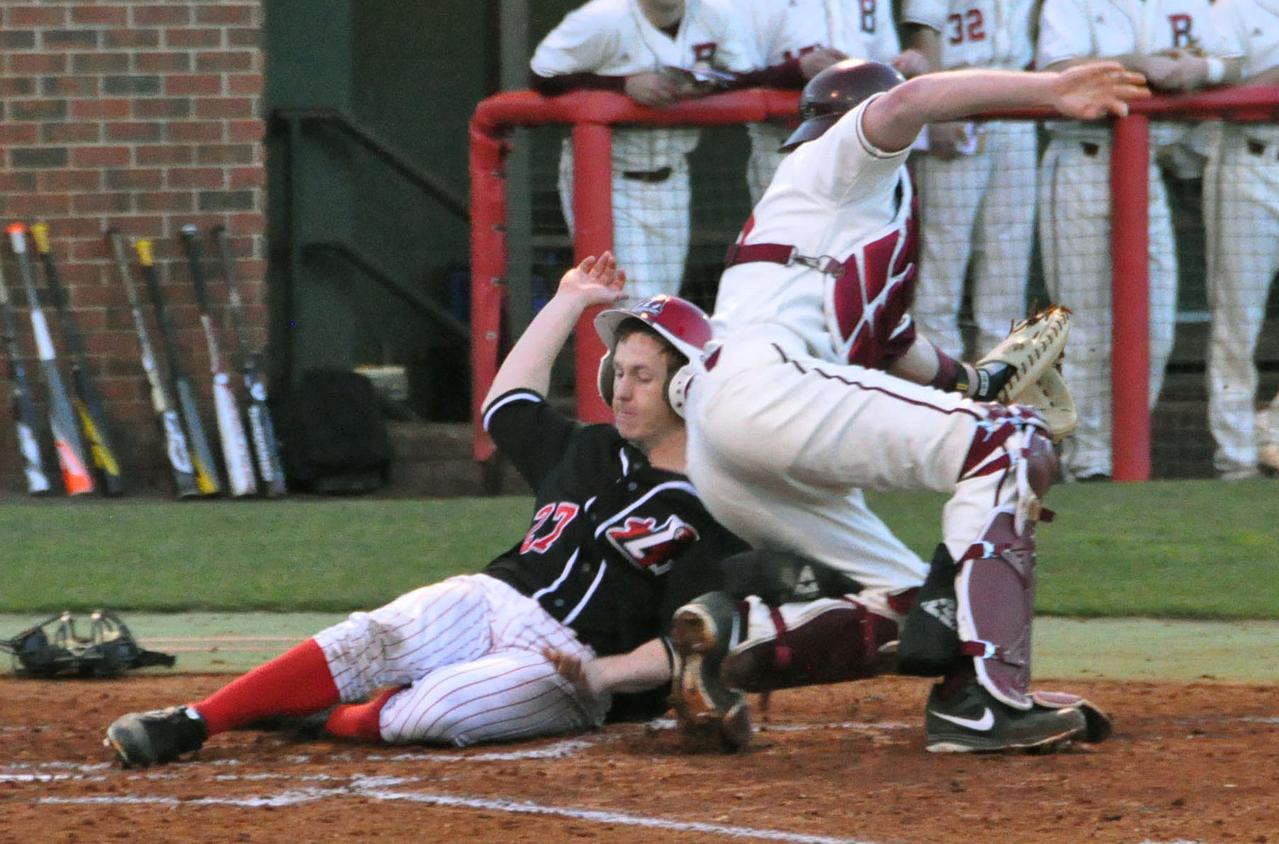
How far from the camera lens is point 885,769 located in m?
4.00

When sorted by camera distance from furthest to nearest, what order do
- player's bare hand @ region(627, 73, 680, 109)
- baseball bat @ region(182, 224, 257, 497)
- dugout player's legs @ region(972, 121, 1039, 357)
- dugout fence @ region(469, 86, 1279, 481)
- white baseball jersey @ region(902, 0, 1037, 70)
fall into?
baseball bat @ region(182, 224, 257, 497)
white baseball jersey @ region(902, 0, 1037, 70)
dugout player's legs @ region(972, 121, 1039, 357)
dugout fence @ region(469, 86, 1279, 481)
player's bare hand @ region(627, 73, 680, 109)

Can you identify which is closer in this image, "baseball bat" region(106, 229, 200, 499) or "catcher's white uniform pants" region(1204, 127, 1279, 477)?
"catcher's white uniform pants" region(1204, 127, 1279, 477)

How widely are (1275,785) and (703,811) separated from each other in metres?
1.03

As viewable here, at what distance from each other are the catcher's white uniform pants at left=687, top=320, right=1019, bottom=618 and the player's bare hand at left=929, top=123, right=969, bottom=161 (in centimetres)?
459

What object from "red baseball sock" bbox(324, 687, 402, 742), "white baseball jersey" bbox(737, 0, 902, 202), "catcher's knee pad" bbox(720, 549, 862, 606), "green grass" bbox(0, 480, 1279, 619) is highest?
"white baseball jersey" bbox(737, 0, 902, 202)

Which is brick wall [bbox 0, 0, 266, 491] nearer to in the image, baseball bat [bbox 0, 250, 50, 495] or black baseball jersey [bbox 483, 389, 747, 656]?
baseball bat [bbox 0, 250, 50, 495]

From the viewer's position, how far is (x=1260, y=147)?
872 centimetres

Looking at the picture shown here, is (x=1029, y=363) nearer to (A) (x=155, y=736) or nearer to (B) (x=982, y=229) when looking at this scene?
(A) (x=155, y=736)

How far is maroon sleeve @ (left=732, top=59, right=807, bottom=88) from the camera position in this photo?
862 centimetres

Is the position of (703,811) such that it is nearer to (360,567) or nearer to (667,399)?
(667,399)

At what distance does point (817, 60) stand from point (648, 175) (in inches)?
33.1

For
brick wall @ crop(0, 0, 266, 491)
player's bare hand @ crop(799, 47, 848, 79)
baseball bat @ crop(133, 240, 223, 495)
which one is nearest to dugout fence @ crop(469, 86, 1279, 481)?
player's bare hand @ crop(799, 47, 848, 79)

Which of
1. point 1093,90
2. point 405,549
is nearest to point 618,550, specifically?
point 1093,90

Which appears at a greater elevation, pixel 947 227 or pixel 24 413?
pixel 947 227
